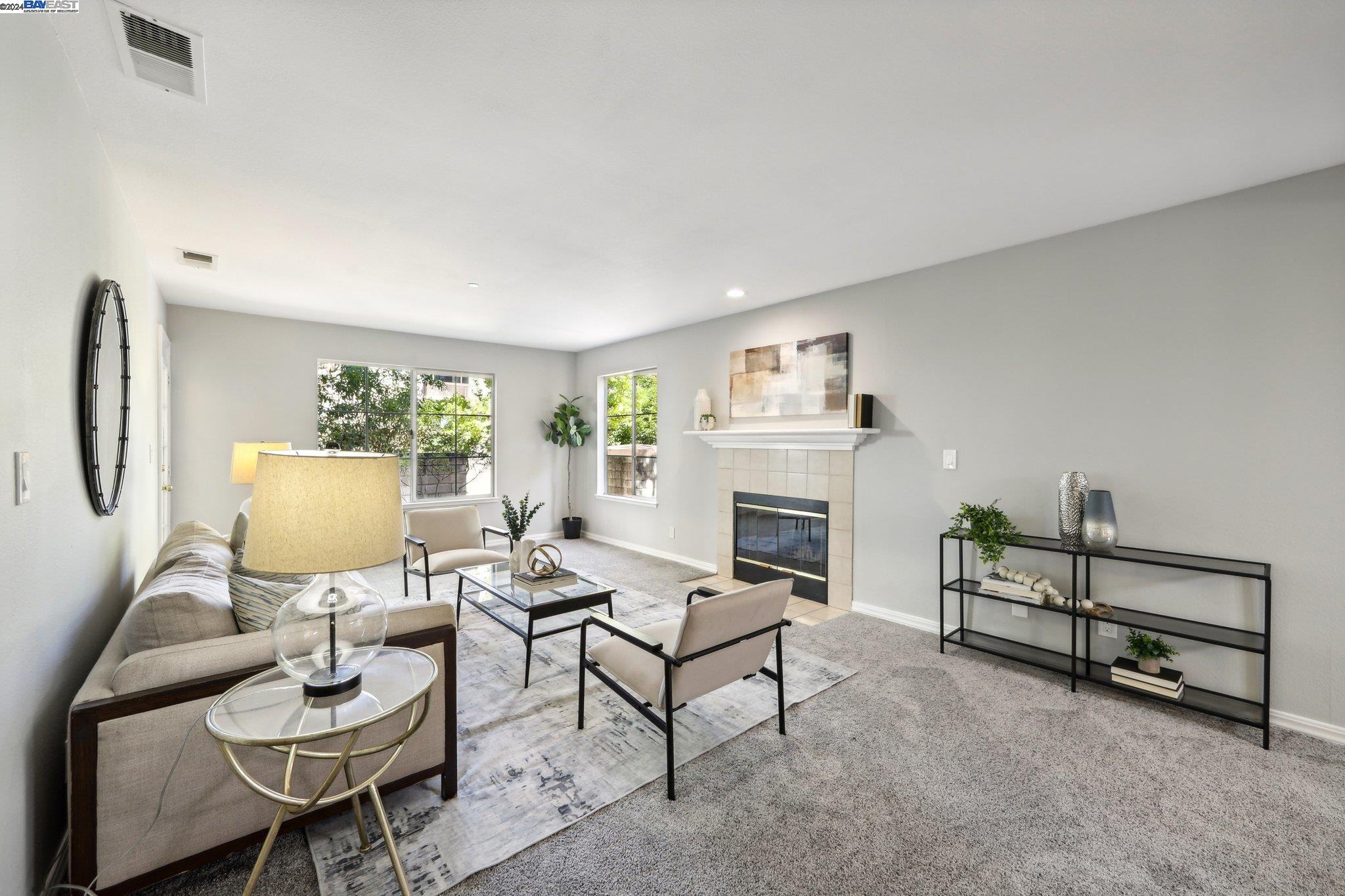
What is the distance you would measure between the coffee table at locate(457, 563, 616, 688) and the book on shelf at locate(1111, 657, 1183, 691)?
9.02 feet

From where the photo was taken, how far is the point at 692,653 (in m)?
2.05

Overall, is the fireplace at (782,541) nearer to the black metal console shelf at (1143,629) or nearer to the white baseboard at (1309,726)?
the black metal console shelf at (1143,629)

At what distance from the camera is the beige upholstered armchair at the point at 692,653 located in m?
2.03

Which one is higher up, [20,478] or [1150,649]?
[20,478]

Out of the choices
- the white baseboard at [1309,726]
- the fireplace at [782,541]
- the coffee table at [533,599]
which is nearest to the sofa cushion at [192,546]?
the coffee table at [533,599]

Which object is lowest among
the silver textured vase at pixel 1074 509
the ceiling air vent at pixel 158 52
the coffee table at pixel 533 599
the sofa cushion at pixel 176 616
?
the coffee table at pixel 533 599

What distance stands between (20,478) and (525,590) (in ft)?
7.10

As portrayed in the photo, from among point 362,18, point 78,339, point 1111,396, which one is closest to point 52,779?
point 78,339

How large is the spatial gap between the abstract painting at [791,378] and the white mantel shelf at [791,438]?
0.22m

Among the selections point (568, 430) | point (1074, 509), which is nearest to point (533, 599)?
point (1074, 509)

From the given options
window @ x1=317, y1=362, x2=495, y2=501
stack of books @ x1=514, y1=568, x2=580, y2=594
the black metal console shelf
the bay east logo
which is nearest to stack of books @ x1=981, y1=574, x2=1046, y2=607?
the black metal console shelf

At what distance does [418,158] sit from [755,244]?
1.92 meters

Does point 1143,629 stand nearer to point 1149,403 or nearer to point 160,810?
point 1149,403

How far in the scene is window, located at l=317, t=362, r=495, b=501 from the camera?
584 centimetres
